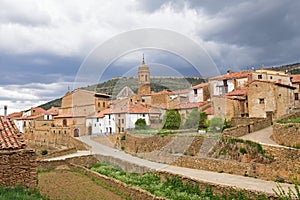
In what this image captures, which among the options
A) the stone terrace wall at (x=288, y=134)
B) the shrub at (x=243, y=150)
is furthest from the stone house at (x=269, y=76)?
the shrub at (x=243, y=150)

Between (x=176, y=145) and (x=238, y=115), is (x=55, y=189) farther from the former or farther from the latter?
(x=238, y=115)

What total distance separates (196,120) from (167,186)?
46.7 ft

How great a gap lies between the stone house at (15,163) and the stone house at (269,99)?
2308 centimetres

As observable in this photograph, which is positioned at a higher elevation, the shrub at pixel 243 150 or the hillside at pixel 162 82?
Result: the hillside at pixel 162 82

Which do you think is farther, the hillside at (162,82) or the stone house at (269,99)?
the stone house at (269,99)

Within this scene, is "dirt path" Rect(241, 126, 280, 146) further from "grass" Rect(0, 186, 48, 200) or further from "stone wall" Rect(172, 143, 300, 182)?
"grass" Rect(0, 186, 48, 200)

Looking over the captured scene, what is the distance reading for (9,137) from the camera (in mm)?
8523

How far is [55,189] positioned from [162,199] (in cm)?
761

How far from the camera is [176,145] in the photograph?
79.4ft

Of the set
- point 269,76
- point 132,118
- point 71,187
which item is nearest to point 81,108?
point 132,118

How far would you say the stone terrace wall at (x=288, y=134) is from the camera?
55.0 ft

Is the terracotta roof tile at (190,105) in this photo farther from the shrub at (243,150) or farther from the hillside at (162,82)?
the shrub at (243,150)

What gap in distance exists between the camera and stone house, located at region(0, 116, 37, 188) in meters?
7.95

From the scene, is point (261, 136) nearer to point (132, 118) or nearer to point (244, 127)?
point (244, 127)
